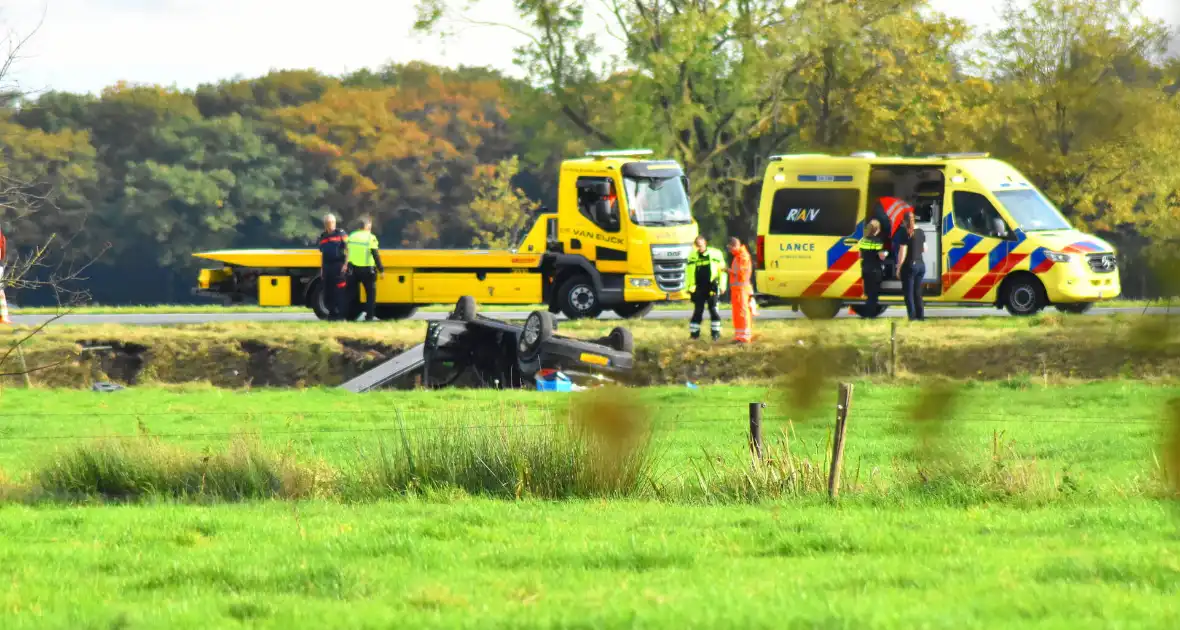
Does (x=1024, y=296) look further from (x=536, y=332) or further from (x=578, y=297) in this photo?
(x=536, y=332)

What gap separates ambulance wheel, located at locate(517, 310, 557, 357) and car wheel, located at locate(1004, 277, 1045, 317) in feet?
29.2

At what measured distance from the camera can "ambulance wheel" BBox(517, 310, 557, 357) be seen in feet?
77.0

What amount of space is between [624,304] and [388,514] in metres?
21.1

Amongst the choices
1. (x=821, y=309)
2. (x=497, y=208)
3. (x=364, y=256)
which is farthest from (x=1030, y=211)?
(x=497, y=208)

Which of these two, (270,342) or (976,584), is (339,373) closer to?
(270,342)

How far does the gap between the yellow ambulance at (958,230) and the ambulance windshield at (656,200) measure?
6.81 ft

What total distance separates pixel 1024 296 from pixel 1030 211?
60.4 inches

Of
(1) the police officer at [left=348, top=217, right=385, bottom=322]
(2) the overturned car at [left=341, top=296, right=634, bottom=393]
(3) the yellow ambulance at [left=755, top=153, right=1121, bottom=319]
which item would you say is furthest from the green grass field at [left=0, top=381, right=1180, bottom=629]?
(1) the police officer at [left=348, top=217, right=385, bottom=322]

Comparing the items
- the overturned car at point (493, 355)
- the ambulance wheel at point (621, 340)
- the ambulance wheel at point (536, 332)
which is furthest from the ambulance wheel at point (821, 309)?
the ambulance wheel at point (621, 340)

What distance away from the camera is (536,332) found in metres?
23.6

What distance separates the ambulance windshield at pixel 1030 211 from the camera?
27.3m

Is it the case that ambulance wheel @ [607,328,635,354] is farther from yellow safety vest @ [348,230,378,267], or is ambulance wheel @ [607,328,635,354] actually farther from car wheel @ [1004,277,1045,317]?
car wheel @ [1004,277,1045,317]

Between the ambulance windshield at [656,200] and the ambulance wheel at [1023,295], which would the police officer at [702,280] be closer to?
the ambulance windshield at [656,200]

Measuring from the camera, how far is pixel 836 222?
2812 cm
